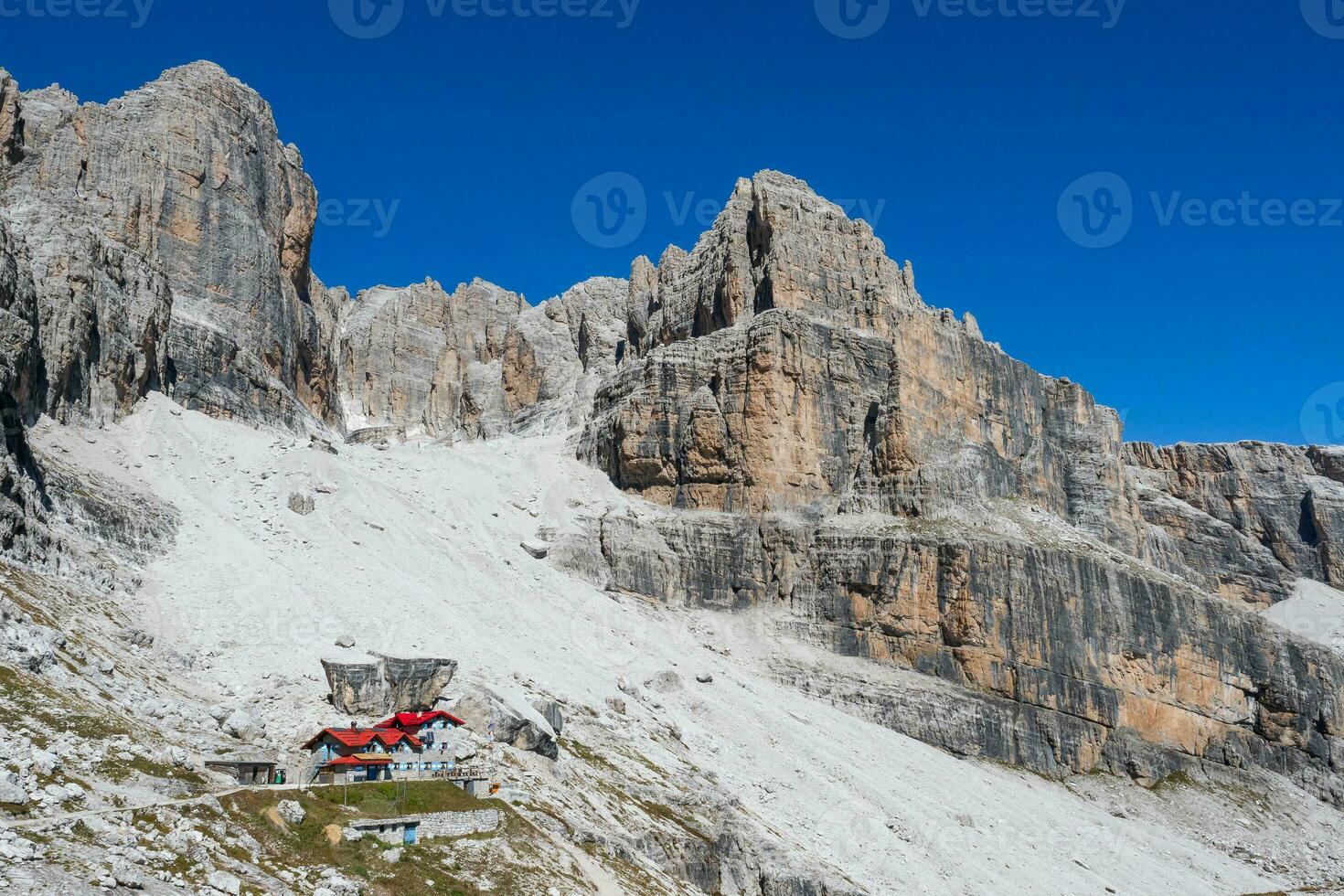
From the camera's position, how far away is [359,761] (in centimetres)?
4653

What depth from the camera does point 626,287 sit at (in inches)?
7170

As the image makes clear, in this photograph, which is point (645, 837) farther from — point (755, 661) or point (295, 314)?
point (295, 314)

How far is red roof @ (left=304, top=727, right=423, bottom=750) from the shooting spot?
4809cm

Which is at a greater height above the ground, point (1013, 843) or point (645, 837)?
point (645, 837)

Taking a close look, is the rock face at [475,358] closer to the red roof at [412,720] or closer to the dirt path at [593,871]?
the red roof at [412,720]

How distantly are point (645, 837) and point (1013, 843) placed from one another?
32957 mm

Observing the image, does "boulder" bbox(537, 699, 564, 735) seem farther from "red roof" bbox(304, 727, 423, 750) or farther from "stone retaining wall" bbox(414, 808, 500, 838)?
"stone retaining wall" bbox(414, 808, 500, 838)

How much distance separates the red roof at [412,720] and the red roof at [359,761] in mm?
5422

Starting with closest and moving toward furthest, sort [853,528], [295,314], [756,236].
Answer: [853,528], [295,314], [756,236]

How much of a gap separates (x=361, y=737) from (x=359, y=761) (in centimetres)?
225

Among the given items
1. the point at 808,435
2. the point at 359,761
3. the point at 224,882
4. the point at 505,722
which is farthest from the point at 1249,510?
the point at 224,882

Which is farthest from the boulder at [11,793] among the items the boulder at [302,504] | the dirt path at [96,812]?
the boulder at [302,504]

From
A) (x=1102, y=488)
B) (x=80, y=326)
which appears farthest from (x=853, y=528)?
(x=80, y=326)

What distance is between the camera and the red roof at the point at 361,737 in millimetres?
48094
